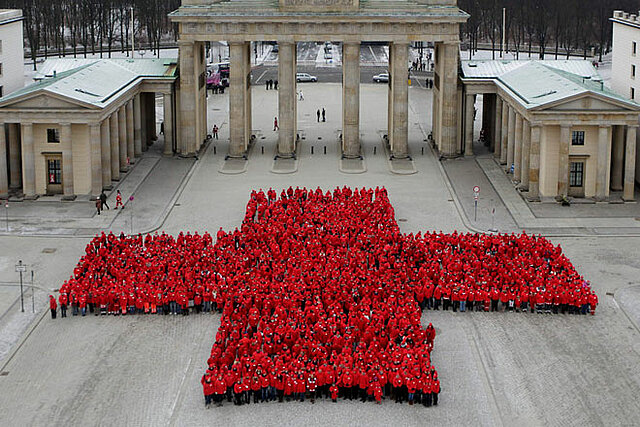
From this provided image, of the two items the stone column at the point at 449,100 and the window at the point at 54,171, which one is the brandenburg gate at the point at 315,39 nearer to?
the stone column at the point at 449,100

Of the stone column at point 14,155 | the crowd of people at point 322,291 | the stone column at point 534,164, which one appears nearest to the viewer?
the crowd of people at point 322,291

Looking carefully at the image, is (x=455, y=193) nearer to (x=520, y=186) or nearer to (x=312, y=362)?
(x=520, y=186)

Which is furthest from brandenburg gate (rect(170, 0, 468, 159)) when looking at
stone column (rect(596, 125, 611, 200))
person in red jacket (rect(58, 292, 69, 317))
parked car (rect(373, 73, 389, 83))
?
parked car (rect(373, 73, 389, 83))

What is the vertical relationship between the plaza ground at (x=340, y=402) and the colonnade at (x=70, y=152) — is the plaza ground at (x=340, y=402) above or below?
below

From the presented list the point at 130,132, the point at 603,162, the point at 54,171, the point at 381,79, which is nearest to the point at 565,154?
the point at 603,162

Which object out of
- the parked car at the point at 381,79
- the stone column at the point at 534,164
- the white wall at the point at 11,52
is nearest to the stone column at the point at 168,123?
the white wall at the point at 11,52

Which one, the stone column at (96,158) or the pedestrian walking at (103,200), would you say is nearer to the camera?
the pedestrian walking at (103,200)
